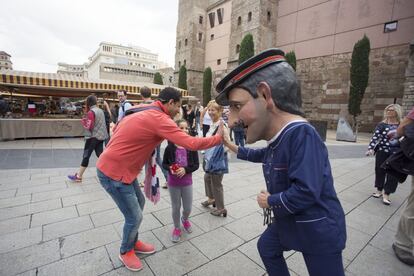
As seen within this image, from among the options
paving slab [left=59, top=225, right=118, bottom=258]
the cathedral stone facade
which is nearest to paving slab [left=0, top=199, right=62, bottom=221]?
paving slab [left=59, top=225, right=118, bottom=258]

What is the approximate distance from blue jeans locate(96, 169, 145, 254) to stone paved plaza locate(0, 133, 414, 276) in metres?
0.32

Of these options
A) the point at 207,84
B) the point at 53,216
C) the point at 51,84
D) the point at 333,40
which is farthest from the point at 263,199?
the point at 207,84

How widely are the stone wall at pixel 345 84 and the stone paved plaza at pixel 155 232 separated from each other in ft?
47.3

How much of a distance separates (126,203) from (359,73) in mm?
18757

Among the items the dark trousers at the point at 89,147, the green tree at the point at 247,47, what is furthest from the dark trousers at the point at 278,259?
the green tree at the point at 247,47

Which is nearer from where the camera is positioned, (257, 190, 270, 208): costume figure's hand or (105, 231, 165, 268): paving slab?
(257, 190, 270, 208): costume figure's hand

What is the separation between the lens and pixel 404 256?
2.53 metres

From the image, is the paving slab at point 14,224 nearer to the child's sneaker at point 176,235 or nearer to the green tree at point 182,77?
the child's sneaker at point 176,235

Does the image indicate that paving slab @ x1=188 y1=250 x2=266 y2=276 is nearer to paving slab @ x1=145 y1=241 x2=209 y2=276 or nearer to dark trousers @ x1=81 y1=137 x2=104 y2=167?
paving slab @ x1=145 y1=241 x2=209 y2=276

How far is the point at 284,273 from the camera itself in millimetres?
1570

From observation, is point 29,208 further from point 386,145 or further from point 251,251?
point 386,145

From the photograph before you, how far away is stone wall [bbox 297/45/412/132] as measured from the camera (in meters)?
15.6

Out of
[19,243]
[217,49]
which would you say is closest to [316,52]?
[217,49]

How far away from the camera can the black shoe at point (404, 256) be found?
Answer: 2479mm
